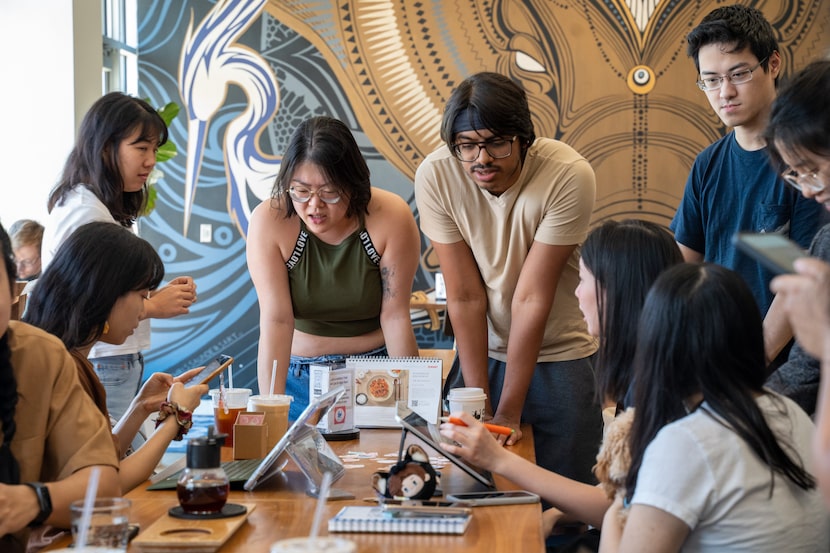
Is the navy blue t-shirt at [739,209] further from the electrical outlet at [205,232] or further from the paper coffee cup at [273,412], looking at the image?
the electrical outlet at [205,232]

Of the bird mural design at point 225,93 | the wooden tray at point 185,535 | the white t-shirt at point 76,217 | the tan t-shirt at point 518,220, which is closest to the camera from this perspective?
the wooden tray at point 185,535

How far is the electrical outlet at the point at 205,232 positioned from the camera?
6562 millimetres

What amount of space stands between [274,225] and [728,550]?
1.55m

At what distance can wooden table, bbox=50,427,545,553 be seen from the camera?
1503 millimetres

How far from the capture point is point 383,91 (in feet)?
21.3

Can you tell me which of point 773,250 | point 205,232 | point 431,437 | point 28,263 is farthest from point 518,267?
point 205,232

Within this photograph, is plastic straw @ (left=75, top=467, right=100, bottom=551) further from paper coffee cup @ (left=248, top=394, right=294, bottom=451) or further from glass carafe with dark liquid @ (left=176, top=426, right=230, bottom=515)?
paper coffee cup @ (left=248, top=394, right=294, bottom=451)

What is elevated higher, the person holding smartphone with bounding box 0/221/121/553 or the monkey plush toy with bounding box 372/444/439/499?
the person holding smartphone with bounding box 0/221/121/553

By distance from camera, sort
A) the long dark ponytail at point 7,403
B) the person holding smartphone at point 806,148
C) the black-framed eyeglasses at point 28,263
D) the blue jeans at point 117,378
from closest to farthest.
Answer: the long dark ponytail at point 7,403 < the person holding smartphone at point 806,148 < the blue jeans at point 117,378 < the black-framed eyeglasses at point 28,263

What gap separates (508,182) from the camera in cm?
248

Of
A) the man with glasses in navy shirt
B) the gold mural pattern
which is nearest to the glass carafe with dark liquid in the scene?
the man with glasses in navy shirt

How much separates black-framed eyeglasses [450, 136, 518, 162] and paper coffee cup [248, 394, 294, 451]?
2.49 ft

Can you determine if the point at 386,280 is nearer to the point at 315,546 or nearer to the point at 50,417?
the point at 50,417

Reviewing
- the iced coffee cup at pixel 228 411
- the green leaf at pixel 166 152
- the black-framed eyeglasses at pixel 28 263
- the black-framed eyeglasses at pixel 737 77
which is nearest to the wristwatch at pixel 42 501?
the iced coffee cup at pixel 228 411
